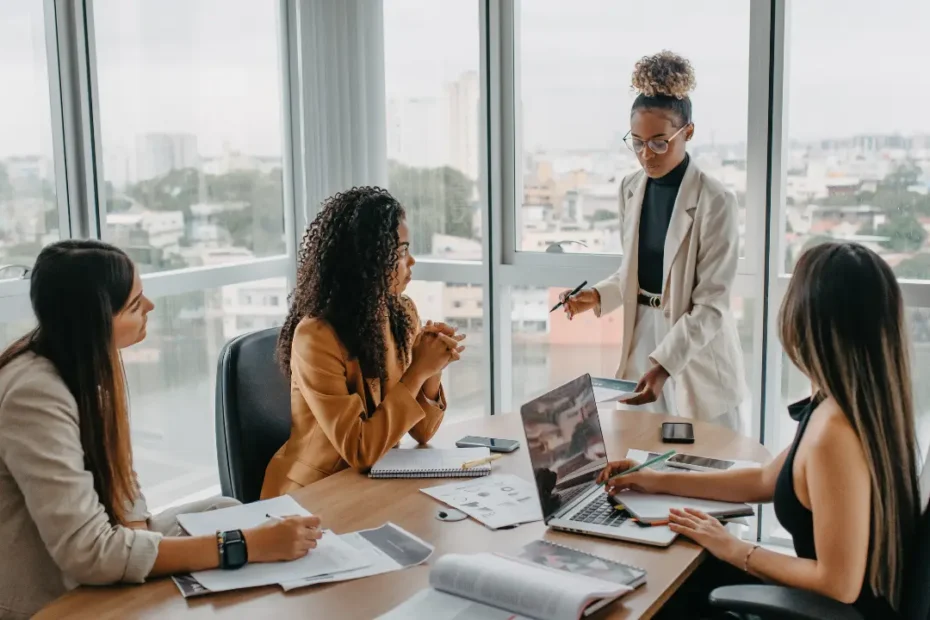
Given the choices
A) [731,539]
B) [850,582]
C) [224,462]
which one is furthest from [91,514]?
[850,582]

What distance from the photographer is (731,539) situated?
5.29ft

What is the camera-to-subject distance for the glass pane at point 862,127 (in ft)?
9.93

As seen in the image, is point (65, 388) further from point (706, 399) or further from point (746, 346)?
point (746, 346)

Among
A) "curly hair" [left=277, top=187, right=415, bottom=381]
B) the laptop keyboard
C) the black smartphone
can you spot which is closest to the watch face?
the laptop keyboard

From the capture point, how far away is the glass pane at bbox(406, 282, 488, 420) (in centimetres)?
387

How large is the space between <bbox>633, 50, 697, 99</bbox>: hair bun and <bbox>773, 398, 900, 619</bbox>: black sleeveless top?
1.34 m

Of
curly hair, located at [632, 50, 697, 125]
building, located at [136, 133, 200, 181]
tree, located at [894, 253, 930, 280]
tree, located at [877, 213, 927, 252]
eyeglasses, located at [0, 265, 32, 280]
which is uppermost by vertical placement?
curly hair, located at [632, 50, 697, 125]

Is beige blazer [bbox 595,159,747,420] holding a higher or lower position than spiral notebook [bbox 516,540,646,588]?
higher

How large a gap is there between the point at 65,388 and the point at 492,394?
8.14ft

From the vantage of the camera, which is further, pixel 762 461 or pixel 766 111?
pixel 766 111

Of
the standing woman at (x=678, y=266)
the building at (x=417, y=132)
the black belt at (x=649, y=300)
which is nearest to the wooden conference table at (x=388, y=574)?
the standing woman at (x=678, y=266)

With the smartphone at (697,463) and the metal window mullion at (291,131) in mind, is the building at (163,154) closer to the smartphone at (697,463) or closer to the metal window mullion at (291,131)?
the metal window mullion at (291,131)

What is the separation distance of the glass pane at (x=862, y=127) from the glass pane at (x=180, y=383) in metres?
2.16

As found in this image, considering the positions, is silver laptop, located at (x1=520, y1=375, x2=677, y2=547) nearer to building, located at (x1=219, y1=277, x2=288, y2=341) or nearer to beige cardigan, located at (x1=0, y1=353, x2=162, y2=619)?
beige cardigan, located at (x1=0, y1=353, x2=162, y2=619)
